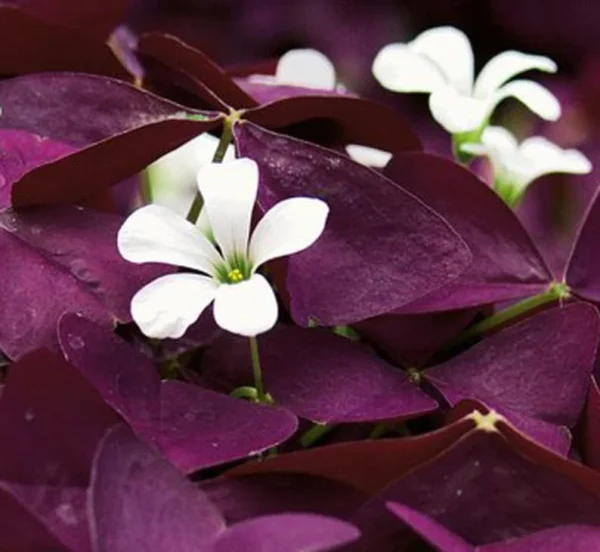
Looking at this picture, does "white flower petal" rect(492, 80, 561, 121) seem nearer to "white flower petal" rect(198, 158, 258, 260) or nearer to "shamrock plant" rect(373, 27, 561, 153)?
"shamrock plant" rect(373, 27, 561, 153)

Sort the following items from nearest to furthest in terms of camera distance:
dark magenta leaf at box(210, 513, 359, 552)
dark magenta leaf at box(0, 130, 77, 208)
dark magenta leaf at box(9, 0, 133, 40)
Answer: dark magenta leaf at box(210, 513, 359, 552) → dark magenta leaf at box(0, 130, 77, 208) → dark magenta leaf at box(9, 0, 133, 40)

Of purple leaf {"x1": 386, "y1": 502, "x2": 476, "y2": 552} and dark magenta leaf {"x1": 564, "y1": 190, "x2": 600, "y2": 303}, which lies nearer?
purple leaf {"x1": 386, "y1": 502, "x2": 476, "y2": 552}

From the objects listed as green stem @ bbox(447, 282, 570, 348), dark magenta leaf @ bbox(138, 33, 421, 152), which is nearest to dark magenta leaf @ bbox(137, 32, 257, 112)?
dark magenta leaf @ bbox(138, 33, 421, 152)

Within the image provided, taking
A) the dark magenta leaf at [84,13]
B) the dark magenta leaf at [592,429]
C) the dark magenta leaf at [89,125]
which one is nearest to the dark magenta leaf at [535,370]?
the dark magenta leaf at [592,429]

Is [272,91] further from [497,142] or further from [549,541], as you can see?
[549,541]

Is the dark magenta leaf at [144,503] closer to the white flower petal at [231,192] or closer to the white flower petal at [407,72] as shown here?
the white flower petal at [231,192]

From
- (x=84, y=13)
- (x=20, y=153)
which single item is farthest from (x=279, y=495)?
(x=84, y=13)

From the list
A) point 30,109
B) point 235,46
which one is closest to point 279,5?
point 235,46
